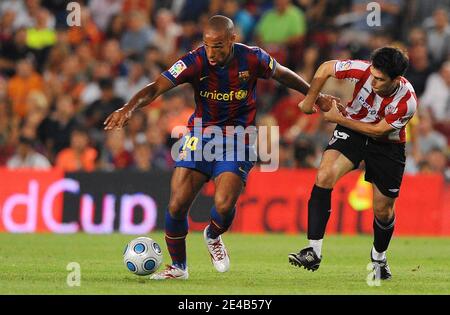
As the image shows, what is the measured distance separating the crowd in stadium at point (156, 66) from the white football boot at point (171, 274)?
7700mm

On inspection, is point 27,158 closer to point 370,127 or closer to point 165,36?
point 165,36

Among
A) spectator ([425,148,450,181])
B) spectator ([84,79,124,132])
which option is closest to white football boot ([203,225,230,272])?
spectator ([425,148,450,181])

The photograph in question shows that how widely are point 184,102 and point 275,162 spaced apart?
2.14 metres

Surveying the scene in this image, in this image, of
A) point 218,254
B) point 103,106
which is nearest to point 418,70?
point 103,106

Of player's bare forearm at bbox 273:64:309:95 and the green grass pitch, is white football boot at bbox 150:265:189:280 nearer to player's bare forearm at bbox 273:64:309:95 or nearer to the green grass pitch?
the green grass pitch

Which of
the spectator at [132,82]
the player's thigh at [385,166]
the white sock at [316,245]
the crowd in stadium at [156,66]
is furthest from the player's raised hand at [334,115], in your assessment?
the spectator at [132,82]

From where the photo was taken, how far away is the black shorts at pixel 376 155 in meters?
10.2

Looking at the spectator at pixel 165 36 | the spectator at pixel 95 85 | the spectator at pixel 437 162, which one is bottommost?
the spectator at pixel 437 162

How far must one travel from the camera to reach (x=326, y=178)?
10.0 metres

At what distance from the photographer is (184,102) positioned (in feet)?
62.0

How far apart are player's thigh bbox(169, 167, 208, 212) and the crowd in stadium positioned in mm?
7762

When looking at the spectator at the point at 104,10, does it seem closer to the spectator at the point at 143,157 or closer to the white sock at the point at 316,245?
the spectator at the point at 143,157
